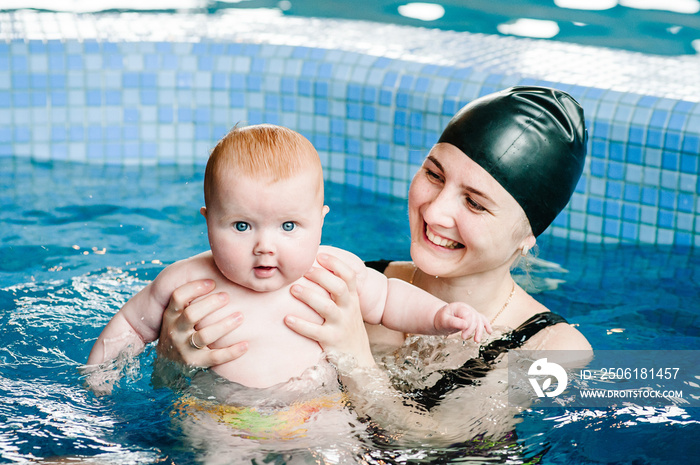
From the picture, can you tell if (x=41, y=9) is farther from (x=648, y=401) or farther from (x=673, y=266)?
(x=648, y=401)

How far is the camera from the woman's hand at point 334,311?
108 inches

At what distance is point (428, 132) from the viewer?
5816 mm

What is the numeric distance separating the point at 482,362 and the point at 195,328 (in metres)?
1.13

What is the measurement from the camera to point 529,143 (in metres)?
2.89

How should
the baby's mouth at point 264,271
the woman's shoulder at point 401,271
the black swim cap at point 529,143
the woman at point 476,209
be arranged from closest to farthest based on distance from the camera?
the baby's mouth at point 264,271 → the woman at point 476,209 → the black swim cap at point 529,143 → the woman's shoulder at point 401,271

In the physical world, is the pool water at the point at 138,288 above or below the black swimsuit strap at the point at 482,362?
below

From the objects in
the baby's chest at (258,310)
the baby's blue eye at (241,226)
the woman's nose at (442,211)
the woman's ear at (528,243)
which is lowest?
the baby's chest at (258,310)

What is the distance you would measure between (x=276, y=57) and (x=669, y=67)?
3.01 m

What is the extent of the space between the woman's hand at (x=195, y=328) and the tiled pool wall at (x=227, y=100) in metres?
3.23

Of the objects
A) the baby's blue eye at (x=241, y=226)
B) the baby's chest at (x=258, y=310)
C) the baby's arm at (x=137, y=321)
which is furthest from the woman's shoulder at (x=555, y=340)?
the baby's arm at (x=137, y=321)

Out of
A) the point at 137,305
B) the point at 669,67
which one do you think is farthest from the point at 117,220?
the point at 669,67

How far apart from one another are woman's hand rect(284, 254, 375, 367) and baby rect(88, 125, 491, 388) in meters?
0.05

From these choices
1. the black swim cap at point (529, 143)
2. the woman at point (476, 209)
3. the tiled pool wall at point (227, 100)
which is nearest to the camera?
the woman at point (476, 209)

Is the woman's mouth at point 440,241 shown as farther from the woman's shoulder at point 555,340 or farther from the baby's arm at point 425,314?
the woman's shoulder at point 555,340
